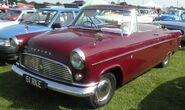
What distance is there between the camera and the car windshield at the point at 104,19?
5493 mm

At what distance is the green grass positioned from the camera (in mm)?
4766

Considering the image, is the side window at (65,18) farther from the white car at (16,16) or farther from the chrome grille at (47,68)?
the chrome grille at (47,68)

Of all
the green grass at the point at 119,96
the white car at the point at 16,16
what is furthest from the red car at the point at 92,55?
the white car at the point at 16,16

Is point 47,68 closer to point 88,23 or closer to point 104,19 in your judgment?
point 88,23

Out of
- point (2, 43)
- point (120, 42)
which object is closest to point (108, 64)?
point (120, 42)

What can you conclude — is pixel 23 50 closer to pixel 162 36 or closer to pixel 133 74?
pixel 133 74

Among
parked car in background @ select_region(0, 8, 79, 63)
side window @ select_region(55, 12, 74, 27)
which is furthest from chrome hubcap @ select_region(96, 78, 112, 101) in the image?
side window @ select_region(55, 12, 74, 27)

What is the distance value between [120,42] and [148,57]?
132 centimetres

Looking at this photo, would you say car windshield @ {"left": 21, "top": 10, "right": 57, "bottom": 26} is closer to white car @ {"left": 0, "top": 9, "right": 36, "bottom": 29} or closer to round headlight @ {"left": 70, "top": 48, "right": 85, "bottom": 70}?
white car @ {"left": 0, "top": 9, "right": 36, "bottom": 29}

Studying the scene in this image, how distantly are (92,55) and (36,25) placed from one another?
4.09 metres

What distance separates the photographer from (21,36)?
5.77m

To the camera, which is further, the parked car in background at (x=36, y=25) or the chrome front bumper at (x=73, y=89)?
the parked car in background at (x=36, y=25)

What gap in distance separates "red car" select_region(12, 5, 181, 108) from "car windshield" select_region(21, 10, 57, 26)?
210cm

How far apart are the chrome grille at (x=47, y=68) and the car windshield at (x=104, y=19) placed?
1429mm
